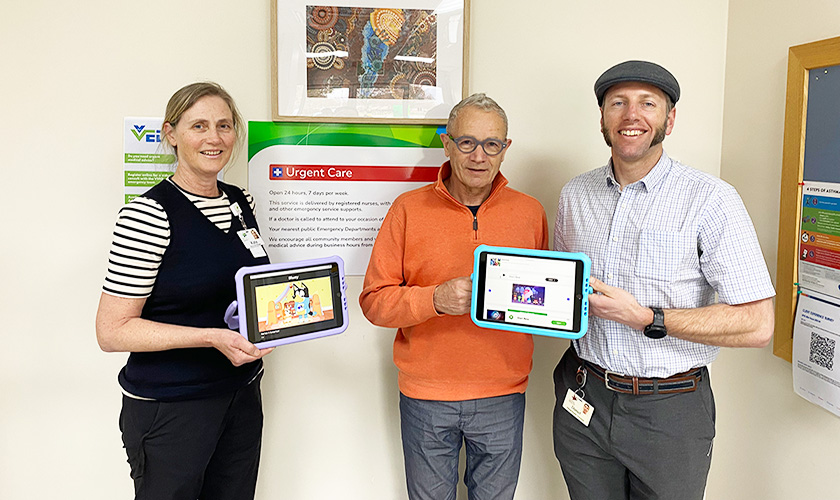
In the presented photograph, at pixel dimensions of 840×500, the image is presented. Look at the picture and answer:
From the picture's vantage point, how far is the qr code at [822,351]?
166cm

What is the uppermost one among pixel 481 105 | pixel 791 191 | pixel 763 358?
pixel 481 105

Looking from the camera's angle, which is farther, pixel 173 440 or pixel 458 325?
pixel 458 325

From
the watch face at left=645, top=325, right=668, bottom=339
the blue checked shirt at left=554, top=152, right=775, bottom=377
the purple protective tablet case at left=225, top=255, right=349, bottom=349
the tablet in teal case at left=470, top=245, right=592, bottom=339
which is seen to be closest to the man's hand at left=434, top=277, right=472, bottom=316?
the tablet in teal case at left=470, top=245, right=592, bottom=339

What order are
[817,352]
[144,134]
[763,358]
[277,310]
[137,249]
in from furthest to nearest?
[144,134] < [763,358] < [817,352] < [277,310] < [137,249]

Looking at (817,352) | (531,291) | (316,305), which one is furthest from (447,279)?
(817,352)

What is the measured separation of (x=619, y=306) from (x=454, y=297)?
47 centimetres

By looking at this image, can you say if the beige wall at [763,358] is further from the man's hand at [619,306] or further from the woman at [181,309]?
the woman at [181,309]

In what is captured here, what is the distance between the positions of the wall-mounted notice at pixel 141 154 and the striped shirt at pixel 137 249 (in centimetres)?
71

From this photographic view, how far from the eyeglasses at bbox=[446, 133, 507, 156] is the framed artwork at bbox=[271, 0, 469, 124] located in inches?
18.3

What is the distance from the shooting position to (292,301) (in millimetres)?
1626

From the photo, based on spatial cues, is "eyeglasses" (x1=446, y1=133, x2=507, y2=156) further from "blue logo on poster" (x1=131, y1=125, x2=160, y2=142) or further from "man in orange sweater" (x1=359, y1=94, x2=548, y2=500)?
"blue logo on poster" (x1=131, y1=125, x2=160, y2=142)

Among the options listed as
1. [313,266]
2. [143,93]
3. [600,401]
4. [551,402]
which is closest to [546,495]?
[551,402]

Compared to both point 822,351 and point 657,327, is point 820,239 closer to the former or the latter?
point 822,351

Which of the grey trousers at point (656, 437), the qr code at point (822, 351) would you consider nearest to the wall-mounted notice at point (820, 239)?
the qr code at point (822, 351)
